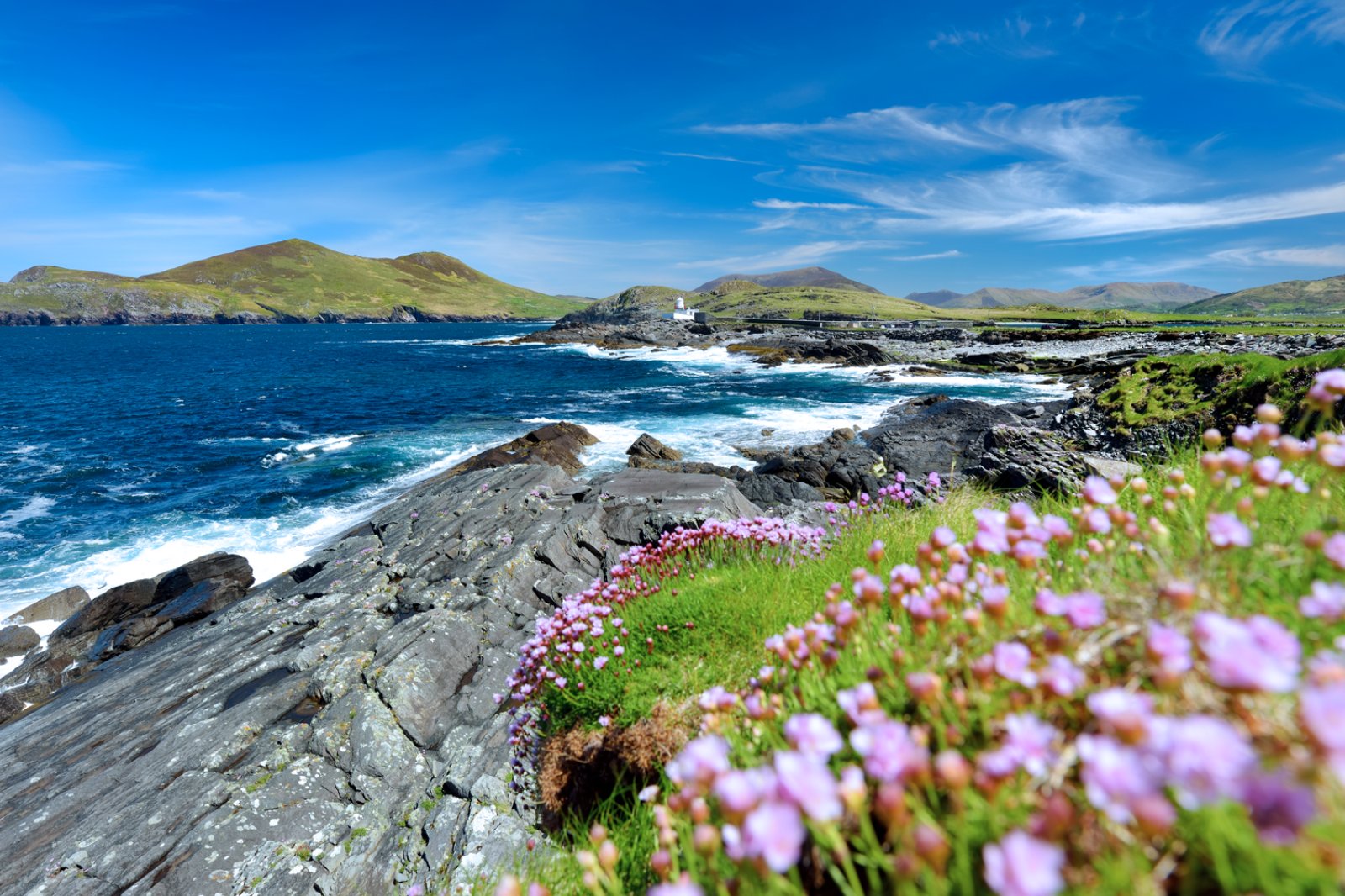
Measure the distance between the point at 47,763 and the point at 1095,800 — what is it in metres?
13.9

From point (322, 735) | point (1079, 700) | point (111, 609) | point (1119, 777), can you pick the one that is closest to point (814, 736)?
point (1119, 777)

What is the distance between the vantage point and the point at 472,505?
14.8 m

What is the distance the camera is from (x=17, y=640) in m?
15.7

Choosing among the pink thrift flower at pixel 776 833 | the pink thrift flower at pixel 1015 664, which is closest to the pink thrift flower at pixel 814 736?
the pink thrift flower at pixel 776 833

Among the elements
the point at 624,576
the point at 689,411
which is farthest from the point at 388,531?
the point at 689,411

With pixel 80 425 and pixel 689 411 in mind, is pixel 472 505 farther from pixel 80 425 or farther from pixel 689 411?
pixel 80 425

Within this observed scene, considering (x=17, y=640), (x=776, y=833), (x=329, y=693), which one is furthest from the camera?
(x=17, y=640)

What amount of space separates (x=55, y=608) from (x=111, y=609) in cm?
A: 216

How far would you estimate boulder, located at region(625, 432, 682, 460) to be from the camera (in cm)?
2750

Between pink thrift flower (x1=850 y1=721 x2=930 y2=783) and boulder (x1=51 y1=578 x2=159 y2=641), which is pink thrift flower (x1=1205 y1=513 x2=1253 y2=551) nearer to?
pink thrift flower (x1=850 y1=721 x2=930 y2=783)

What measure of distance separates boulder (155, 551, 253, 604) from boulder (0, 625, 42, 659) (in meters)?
2.79

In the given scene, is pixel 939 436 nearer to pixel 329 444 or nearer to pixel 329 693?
pixel 329 693

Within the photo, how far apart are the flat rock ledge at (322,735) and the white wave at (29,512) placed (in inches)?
689

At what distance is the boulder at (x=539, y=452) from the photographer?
2620cm
